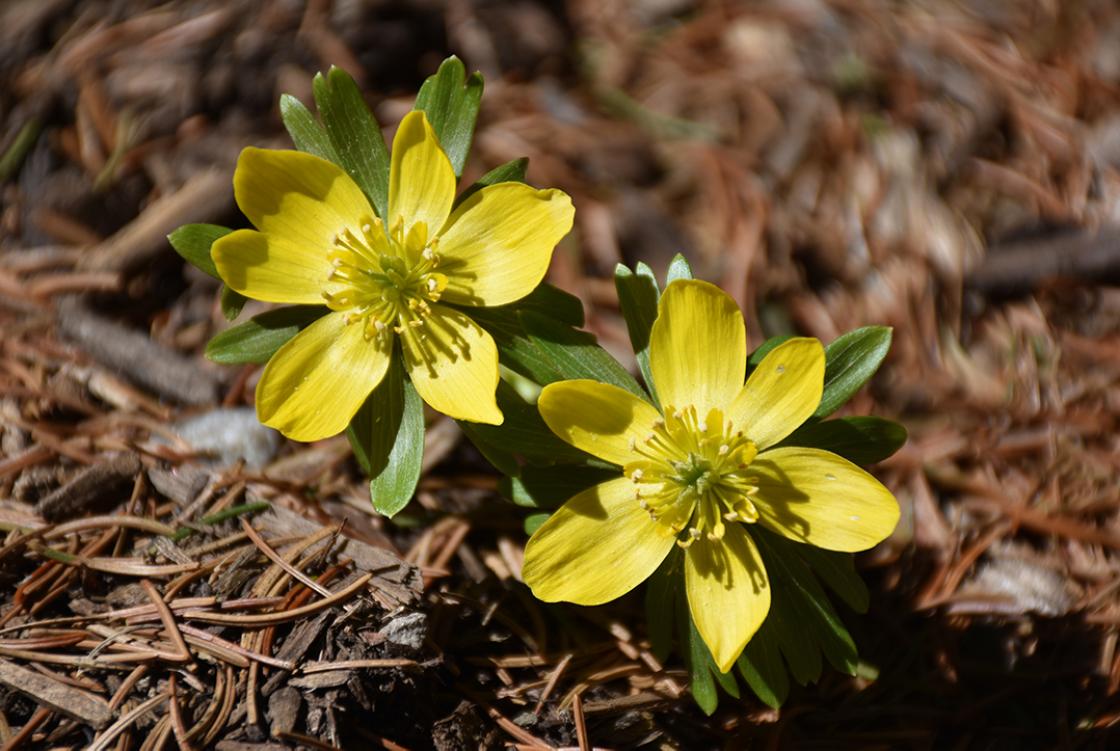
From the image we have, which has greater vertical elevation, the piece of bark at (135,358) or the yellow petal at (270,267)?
the yellow petal at (270,267)

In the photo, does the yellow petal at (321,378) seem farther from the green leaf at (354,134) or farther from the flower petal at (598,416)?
the flower petal at (598,416)

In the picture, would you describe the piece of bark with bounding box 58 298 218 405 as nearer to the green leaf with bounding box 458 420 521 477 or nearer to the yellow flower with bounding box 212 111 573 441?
the yellow flower with bounding box 212 111 573 441

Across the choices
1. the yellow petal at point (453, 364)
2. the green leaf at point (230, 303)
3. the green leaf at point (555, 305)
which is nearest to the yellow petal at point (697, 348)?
the green leaf at point (555, 305)

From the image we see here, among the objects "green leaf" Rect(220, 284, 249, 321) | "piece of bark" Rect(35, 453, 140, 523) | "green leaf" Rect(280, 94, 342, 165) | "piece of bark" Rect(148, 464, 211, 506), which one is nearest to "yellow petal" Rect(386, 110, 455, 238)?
"green leaf" Rect(280, 94, 342, 165)

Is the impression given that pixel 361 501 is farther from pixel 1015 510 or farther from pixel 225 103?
pixel 1015 510

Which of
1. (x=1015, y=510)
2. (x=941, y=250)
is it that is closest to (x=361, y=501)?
(x=1015, y=510)

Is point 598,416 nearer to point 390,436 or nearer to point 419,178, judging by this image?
point 390,436
